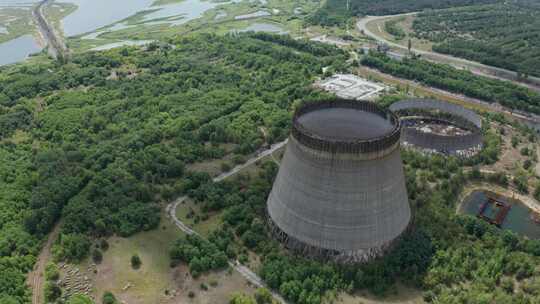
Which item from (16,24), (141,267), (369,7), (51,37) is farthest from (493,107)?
(16,24)

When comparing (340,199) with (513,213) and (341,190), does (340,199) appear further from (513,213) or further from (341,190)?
(513,213)

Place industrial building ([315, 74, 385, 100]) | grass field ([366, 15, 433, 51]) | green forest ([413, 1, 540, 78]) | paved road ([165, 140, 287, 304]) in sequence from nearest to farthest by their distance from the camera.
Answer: paved road ([165, 140, 287, 304])
industrial building ([315, 74, 385, 100])
green forest ([413, 1, 540, 78])
grass field ([366, 15, 433, 51])

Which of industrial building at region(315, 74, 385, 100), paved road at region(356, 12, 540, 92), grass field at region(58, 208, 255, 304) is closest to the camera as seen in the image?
grass field at region(58, 208, 255, 304)

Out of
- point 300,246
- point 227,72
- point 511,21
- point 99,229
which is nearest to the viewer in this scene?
point 300,246

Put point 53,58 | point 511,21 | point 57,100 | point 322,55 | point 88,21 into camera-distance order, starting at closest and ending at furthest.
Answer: point 57,100
point 322,55
point 53,58
point 511,21
point 88,21

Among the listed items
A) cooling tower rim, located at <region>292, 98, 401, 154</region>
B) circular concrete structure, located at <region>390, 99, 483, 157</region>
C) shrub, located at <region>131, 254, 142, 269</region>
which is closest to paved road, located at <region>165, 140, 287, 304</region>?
shrub, located at <region>131, 254, 142, 269</region>

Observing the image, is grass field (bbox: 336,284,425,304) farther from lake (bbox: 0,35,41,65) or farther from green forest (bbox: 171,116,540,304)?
lake (bbox: 0,35,41,65)

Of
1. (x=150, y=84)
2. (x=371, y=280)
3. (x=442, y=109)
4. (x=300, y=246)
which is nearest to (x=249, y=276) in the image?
(x=300, y=246)

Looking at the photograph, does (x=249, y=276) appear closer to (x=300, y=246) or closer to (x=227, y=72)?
(x=300, y=246)
